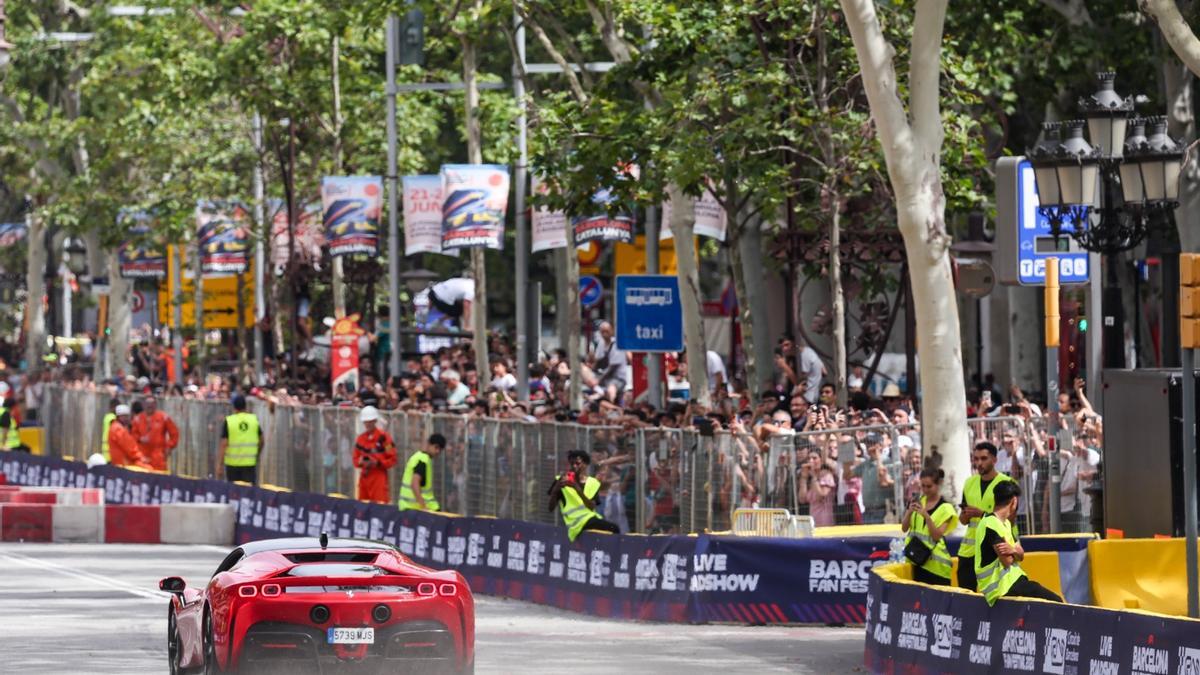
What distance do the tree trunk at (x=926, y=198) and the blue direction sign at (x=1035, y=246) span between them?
794 mm

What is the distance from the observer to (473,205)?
113 feet

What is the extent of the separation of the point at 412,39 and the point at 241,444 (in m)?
7.58

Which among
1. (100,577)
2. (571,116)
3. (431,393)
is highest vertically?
(571,116)

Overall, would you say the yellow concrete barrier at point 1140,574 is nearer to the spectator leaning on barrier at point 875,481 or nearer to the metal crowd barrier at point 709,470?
the metal crowd barrier at point 709,470

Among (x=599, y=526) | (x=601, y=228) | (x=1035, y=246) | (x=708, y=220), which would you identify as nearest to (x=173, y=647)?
(x=599, y=526)

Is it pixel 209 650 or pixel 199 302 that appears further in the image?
pixel 199 302

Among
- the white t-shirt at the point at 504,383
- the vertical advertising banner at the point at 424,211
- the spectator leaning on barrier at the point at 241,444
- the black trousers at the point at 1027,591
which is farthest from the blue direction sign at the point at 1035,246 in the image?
the vertical advertising banner at the point at 424,211

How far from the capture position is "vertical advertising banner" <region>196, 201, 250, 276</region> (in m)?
45.0

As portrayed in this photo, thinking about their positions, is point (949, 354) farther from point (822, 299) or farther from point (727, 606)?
point (822, 299)

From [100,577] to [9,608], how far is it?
13.9 feet

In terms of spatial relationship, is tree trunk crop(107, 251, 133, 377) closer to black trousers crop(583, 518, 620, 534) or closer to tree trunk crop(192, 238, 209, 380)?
tree trunk crop(192, 238, 209, 380)

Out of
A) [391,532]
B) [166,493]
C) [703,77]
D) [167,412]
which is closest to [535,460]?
[391,532]

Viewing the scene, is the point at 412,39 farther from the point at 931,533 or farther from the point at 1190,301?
the point at 1190,301

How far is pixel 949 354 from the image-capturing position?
20109 mm
